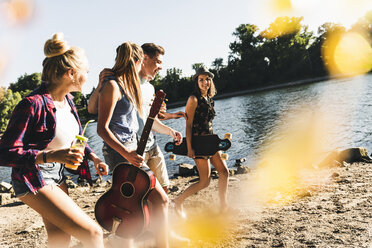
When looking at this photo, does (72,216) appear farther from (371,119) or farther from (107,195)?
(371,119)

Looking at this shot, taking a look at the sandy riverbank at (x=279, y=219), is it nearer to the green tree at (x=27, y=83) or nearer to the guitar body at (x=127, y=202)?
the guitar body at (x=127, y=202)

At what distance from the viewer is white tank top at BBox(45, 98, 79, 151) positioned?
7.18ft

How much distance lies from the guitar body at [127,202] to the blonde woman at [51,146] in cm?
43

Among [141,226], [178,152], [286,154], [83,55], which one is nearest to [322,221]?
[178,152]

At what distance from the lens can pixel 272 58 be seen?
73.4 metres

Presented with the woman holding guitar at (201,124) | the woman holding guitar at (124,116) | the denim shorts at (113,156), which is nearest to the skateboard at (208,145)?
the woman holding guitar at (201,124)

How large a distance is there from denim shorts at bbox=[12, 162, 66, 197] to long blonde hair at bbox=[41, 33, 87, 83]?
0.66 meters

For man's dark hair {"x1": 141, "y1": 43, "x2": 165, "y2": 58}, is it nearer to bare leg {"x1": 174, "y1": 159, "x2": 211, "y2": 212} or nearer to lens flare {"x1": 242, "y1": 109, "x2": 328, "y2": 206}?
bare leg {"x1": 174, "y1": 159, "x2": 211, "y2": 212}

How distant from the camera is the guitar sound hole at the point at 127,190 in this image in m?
2.66

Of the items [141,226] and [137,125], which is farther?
[137,125]

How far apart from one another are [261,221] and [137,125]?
96.3 inches

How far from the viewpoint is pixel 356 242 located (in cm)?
320

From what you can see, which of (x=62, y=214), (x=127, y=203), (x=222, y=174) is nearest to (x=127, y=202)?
(x=127, y=203)

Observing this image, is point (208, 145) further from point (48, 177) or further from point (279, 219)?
point (48, 177)
